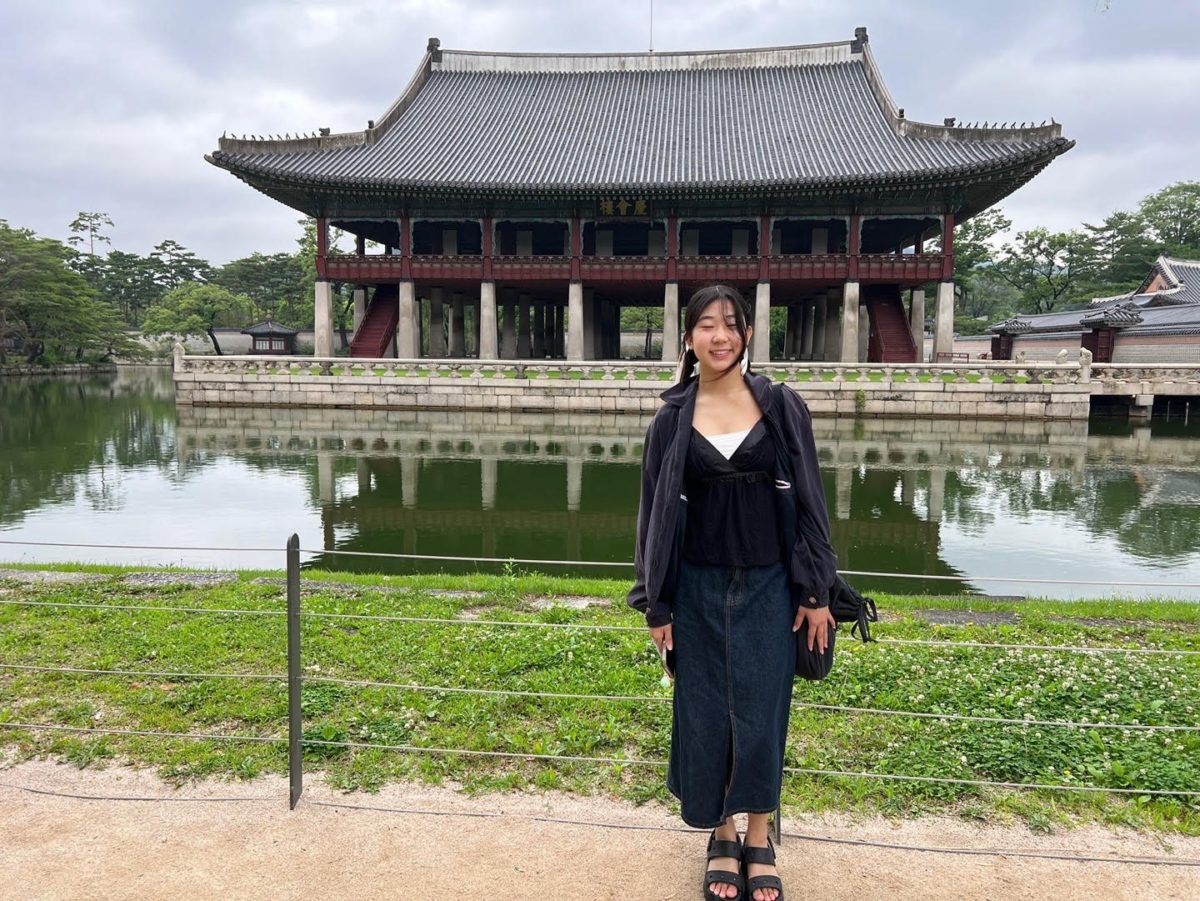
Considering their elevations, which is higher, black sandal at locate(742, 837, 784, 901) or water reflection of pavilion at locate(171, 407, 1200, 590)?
water reflection of pavilion at locate(171, 407, 1200, 590)

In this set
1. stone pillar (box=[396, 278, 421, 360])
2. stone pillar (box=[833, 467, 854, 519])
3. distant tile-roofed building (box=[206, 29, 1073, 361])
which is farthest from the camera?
stone pillar (box=[396, 278, 421, 360])

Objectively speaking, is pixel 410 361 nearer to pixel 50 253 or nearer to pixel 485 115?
pixel 485 115

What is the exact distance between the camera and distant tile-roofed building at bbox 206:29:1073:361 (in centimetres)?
2778

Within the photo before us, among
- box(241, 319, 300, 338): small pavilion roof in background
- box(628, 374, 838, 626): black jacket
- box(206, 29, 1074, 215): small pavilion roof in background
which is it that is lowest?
box(628, 374, 838, 626): black jacket

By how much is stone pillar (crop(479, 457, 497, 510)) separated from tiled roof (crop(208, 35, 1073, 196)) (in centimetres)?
1529

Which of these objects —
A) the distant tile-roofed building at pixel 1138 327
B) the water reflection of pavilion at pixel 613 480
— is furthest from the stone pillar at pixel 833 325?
the water reflection of pavilion at pixel 613 480

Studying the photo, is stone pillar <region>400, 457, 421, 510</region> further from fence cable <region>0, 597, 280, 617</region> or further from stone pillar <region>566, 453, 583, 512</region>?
fence cable <region>0, 597, 280, 617</region>

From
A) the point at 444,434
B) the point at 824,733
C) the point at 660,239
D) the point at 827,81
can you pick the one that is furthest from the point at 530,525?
the point at 827,81

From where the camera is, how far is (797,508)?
267 centimetres

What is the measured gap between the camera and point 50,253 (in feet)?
143

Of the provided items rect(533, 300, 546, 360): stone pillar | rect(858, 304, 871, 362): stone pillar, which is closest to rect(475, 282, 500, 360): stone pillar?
rect(533, 300, 546, 360): stone pillar

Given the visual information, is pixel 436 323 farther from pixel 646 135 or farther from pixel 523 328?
pixel 646 135

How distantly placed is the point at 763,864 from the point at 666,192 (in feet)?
89.8

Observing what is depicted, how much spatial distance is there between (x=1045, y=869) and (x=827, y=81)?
37.4m
